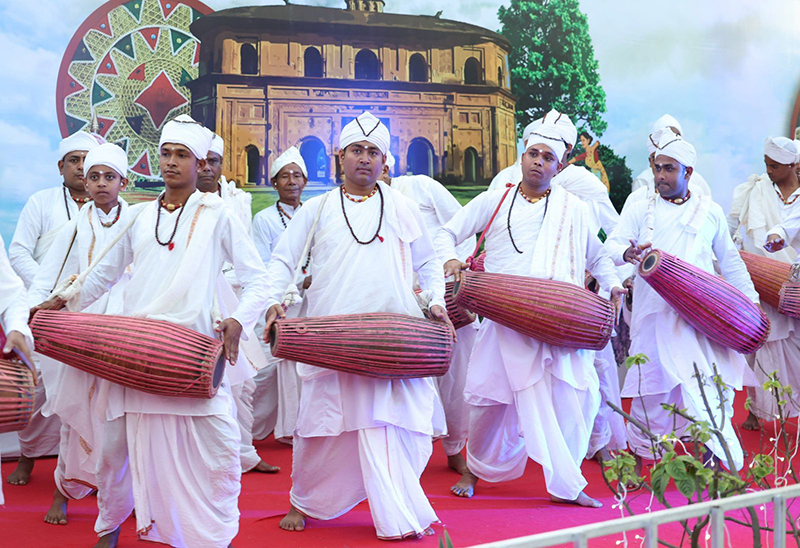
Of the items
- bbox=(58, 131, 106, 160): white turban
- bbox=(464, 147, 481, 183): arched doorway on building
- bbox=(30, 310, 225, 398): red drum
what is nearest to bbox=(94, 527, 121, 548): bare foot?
bbox=(30, 310, 225, 398): red drum

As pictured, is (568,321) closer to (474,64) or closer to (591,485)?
(591,485)

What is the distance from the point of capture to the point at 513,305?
441 centimetres

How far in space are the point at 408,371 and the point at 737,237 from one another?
4032 mm

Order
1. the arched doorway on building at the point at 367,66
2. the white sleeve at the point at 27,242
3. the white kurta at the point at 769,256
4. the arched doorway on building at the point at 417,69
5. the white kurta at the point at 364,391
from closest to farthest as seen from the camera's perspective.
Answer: the white kurta at the point at 364,391 → the white sleeve at the point at 27,242 → the white kurta at the point at 769,256 → the arched doorway on building at the point at 367,66 → the arched doorway on building at the point at 417,69

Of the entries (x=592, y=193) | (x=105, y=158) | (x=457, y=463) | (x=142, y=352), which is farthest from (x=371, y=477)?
(x=592, y=193)

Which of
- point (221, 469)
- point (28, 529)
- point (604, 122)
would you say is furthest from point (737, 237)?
point (28, 529)

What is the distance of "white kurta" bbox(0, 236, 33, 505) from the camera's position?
9.61ft

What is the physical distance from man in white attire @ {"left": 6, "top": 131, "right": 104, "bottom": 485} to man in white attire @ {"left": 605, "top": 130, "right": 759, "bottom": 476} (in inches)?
122

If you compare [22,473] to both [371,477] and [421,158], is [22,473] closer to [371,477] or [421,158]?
[371,477]

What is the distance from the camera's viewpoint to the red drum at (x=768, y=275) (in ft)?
20.1

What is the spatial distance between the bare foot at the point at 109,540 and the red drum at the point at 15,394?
2.99 ft

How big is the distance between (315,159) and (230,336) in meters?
4.24

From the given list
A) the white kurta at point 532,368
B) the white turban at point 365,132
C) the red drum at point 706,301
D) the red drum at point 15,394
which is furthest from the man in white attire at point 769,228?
the red drum at point 15,394

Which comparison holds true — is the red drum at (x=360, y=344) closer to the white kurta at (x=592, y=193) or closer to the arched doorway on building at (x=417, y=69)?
the white kurta at (x=592, y=193)
